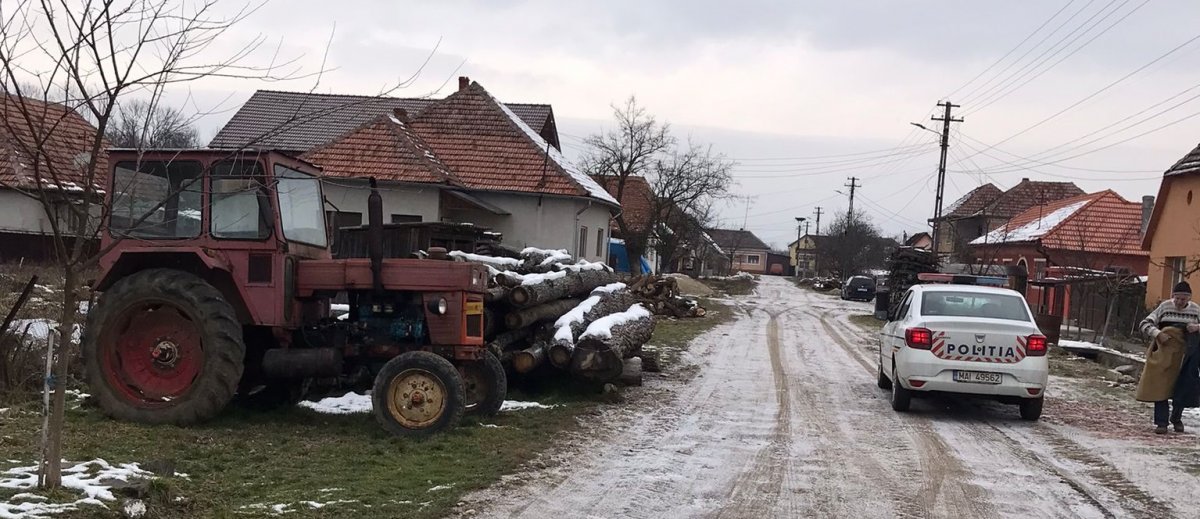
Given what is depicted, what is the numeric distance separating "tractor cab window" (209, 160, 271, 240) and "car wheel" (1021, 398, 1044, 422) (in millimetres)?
8034

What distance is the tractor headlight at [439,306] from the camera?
8.66 m

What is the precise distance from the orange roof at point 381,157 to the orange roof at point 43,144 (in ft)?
58.2

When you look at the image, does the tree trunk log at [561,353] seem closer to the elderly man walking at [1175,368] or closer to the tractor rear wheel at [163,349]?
the tractor rear wheel at [163,349]

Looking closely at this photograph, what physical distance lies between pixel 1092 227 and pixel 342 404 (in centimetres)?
3565

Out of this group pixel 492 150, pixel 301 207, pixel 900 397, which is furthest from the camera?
pixel 492 150

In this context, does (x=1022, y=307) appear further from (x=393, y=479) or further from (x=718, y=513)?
(x=393, y=479)

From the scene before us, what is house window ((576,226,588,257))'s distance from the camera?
2850 cm

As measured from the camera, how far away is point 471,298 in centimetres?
887

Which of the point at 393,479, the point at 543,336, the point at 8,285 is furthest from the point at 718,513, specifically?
the point at 8,285

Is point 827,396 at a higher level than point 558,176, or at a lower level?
lower

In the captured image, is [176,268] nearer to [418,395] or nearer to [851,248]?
[418,395]

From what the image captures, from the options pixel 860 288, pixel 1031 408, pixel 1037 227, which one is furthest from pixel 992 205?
pixel 1031 408

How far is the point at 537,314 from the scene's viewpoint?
11.5 metres

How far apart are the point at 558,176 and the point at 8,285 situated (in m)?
14.5
